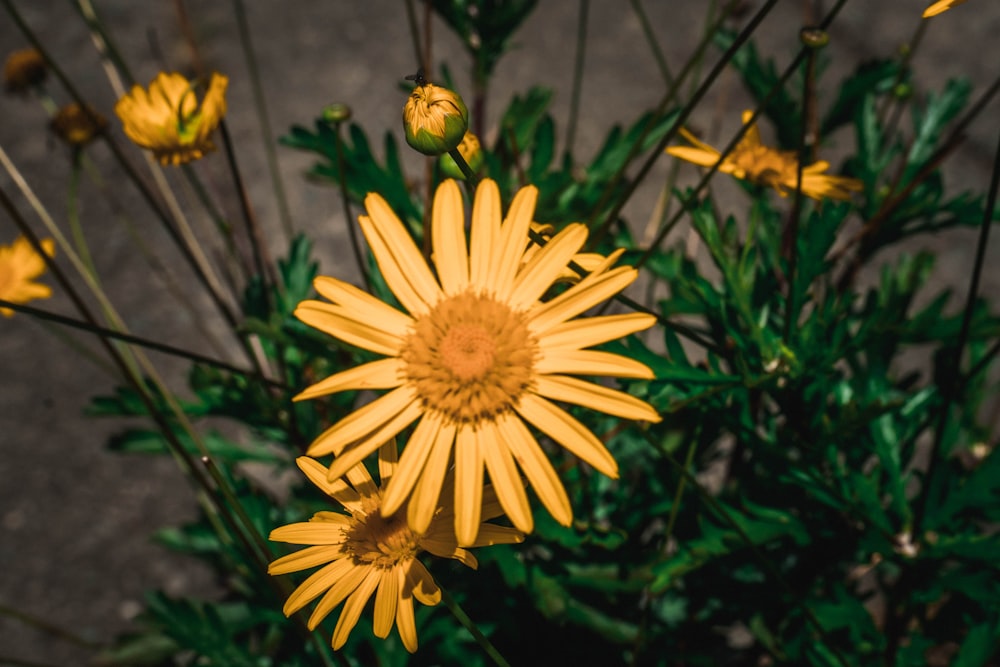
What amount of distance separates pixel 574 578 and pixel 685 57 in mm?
1573

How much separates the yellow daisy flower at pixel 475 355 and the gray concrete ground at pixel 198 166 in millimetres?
848

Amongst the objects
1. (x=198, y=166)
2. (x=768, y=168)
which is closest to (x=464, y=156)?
(x=768, y=168)

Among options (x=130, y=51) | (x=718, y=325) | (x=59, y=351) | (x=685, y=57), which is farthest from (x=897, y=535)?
(x=130, y=51)

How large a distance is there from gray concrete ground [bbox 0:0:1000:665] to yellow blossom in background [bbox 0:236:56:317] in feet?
0.52

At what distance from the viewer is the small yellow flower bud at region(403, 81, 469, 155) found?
63 centimetres

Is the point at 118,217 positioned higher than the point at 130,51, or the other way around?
the point at 130,51

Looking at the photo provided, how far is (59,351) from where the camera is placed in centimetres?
164

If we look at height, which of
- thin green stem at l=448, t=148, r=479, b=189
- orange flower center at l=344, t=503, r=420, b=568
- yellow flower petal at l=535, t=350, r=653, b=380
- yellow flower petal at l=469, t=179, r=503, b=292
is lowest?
orange flower center at l=344, t=503, r=420, b=568

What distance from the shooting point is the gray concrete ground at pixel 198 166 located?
4.62 feet

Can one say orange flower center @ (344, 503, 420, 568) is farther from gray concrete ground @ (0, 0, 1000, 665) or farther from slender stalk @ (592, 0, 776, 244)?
gray concrete ground @ (0, 0, 1000, 665)

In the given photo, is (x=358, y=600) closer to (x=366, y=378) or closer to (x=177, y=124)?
(x=366, y=378)

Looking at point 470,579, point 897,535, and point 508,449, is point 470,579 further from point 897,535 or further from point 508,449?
point 897,535

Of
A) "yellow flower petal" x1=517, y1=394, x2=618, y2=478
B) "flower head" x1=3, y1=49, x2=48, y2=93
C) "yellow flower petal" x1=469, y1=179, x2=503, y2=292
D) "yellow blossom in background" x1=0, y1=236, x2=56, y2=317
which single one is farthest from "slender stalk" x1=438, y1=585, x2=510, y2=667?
"flower head" x1=3, y1=49, x2=48, y2=93

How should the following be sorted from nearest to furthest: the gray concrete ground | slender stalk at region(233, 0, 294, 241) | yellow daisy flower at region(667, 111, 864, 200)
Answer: yellow daisy flower at region(667, 111, 864, 200) < slender stalk at region(233, 0, 294, 241) < the gray concrete ground
